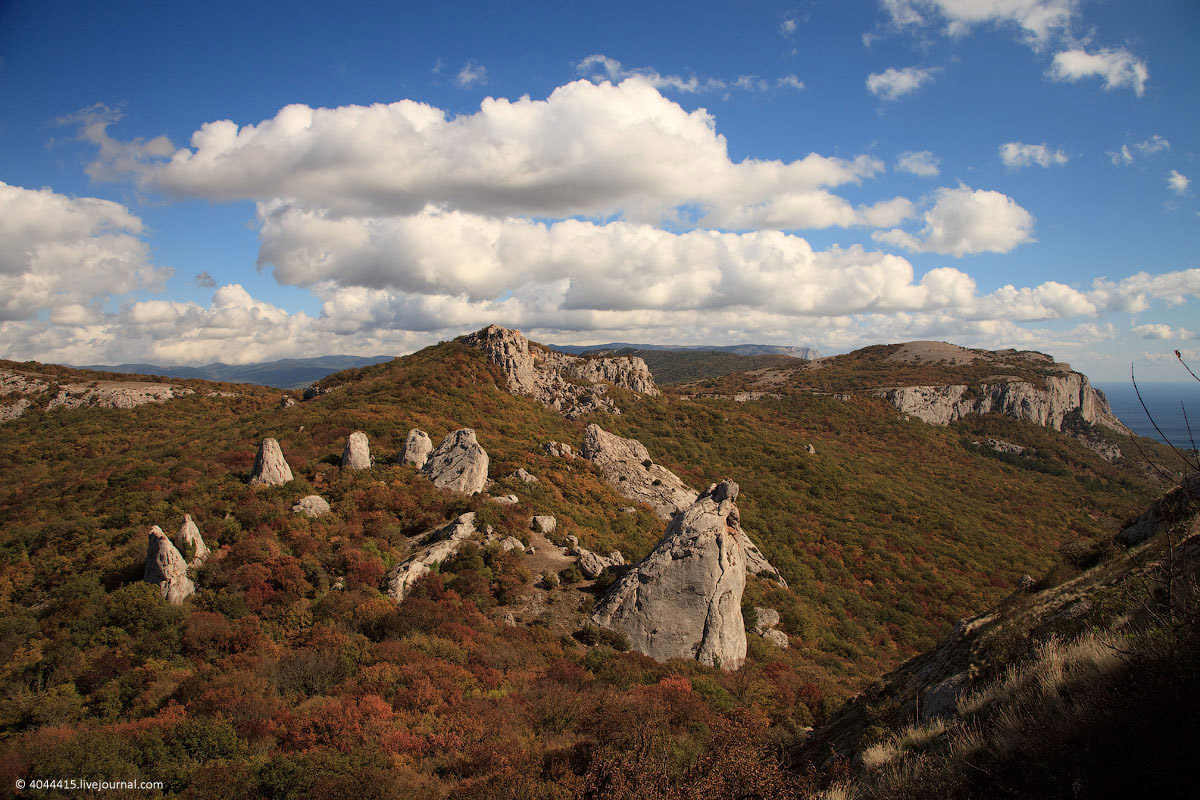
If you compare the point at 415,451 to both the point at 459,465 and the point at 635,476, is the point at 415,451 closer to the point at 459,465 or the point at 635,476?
the point at 459,465

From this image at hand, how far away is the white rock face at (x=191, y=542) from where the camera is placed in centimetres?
1695

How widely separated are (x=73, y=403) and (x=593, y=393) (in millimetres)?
53518

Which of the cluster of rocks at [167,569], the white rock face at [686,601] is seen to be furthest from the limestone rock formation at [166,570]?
the white rock face at [686,601]

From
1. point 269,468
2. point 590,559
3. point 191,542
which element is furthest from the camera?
point 269,468

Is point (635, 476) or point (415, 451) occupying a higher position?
point (415, 451)

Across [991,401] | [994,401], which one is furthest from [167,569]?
[994,401]

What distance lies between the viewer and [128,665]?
1270 centimetres

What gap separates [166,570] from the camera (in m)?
15.5

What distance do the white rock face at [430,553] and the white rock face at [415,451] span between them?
7410 mm

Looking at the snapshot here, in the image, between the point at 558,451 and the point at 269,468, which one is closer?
the point at 269,468

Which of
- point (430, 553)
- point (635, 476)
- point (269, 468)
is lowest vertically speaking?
point (635, 476)

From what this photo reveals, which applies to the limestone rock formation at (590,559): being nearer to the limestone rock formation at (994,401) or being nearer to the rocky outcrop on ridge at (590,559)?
the rocky outcrop on ridge at (590,559)

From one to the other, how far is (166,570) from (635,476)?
28.8 metres

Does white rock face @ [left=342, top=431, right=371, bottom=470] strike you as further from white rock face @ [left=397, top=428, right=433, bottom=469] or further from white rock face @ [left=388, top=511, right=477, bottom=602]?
white rock face @ [left=388, top=511, right=477, bottom=602]
